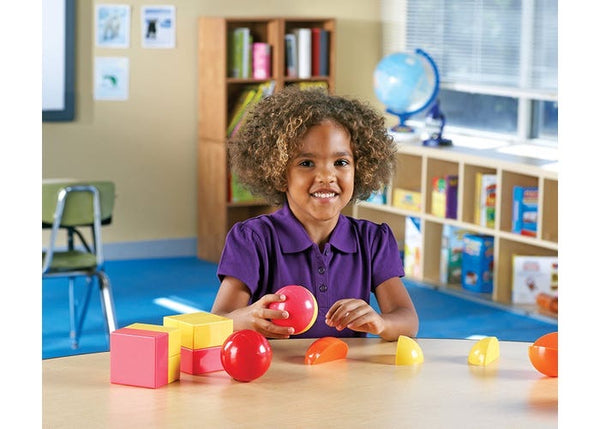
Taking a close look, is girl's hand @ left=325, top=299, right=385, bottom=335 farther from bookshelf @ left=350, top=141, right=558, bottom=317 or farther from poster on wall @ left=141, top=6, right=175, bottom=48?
poster on wall @ left=141, top=6, right=175, bottom=48

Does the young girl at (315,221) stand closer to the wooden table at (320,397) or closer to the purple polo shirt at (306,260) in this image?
the purple polo shirt at (306,260)

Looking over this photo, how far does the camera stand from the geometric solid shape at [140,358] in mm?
1272

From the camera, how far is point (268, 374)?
1381 mm

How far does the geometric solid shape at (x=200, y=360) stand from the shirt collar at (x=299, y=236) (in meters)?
0.59

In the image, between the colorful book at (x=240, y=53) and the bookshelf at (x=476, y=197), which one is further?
the colorful book at (x=240, y=53)

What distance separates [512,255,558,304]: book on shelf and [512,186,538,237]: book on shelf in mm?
144

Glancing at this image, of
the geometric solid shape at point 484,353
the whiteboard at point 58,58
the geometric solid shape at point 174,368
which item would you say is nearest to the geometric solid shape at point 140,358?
the geometric solid shape at point 174,368

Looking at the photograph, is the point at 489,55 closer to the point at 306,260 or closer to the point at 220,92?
the point at 220,92

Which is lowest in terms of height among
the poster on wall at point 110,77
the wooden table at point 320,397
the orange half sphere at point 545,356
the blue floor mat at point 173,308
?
the blue floor mat at point 173,308

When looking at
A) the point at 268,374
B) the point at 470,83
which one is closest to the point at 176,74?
the point at 470,83

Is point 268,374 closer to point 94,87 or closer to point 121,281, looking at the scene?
point 121,281

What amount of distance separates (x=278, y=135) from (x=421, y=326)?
295 centimetres

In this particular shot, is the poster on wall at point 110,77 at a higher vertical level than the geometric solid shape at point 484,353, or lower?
higher

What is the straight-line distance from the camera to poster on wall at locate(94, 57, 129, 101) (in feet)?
20.4
